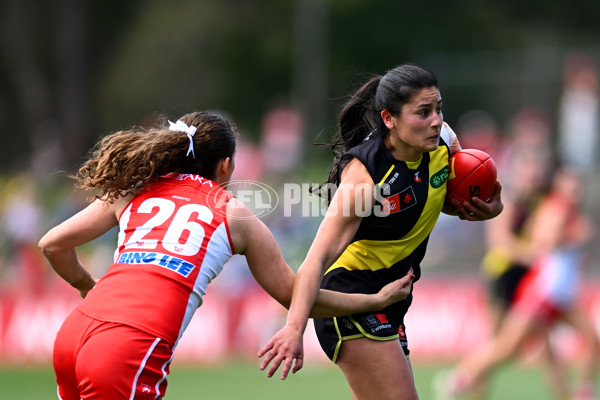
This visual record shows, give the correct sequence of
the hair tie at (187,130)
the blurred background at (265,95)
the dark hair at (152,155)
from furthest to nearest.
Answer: the blurred background at (265,95)
the hair tie at (187,130)
the dark hair at (152,155)

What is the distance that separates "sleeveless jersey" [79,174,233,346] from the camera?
11.9 ft

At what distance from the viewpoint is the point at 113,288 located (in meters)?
3.70

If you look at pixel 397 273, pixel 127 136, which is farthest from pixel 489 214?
pixel 127 136

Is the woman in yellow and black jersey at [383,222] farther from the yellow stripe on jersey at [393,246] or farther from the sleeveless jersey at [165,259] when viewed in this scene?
the sleeveless jersey at [165,259]

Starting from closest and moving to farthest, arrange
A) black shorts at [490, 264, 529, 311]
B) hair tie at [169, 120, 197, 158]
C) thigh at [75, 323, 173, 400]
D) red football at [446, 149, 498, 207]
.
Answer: thigh at [75, 323, 173, 400]
hair tie at [169, 120, 197, 158]
red football at [446, 149, 498, 207]
black shorts at [490, 264, 529, 311]

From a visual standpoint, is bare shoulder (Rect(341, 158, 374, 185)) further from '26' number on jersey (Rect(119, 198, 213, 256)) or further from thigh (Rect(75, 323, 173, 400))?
thigh (Rect(75, 323, 173, 400))

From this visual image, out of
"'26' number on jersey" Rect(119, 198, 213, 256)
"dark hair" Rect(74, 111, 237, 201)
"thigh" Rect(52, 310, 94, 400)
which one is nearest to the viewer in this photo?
"thigh" Rect(52, 310, 94, 400)

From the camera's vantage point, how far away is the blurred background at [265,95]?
39.3 ft

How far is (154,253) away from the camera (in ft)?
12.2

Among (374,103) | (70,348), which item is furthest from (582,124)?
(70,348)

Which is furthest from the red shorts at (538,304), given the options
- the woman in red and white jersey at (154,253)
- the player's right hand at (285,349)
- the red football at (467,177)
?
the player's right hand at (285,349)

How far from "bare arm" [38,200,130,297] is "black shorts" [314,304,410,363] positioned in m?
1.12

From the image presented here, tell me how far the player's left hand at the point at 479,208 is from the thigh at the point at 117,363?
1729 mm

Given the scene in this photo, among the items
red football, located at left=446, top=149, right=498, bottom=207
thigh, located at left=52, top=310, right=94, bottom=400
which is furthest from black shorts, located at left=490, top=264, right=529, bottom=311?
thigh, located at left=52, top=310, right=94, bottom=400
